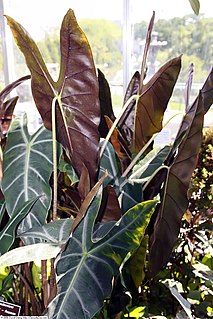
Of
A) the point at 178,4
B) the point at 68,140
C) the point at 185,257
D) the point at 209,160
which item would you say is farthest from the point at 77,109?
the point at 178,4

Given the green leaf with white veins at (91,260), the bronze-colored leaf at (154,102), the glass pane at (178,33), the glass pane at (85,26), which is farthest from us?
the glass pane at (85,26)

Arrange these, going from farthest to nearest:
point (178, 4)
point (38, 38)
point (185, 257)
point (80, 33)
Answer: point (38, 38) < point (178, 4) < point (185, 257) < point (80, 33)

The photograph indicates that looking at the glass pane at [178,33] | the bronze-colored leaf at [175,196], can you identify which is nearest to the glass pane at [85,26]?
the glass pane at [178,33]

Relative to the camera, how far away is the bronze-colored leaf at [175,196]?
27.3 inches

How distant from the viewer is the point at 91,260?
679 millimetres

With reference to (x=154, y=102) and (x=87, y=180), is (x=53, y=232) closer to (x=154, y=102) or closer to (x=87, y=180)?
(x=87, y=180)

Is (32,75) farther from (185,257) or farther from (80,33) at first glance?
(185,257)

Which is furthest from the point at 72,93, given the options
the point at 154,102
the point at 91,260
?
the point at 91,260

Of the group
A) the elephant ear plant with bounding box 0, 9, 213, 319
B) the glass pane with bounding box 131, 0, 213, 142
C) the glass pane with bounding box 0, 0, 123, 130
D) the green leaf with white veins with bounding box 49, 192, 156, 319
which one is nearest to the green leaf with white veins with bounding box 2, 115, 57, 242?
the elephant ear plant with bounding box 0, 9, 213, 319

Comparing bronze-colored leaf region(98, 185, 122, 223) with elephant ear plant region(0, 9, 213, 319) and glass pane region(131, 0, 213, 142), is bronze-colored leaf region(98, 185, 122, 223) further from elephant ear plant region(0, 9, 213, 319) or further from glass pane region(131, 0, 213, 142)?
glass pane region(131, 0, 213, 142)

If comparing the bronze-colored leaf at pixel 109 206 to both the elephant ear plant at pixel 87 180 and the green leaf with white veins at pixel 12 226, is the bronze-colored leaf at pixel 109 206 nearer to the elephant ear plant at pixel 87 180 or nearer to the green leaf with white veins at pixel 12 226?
the elephant ear plant at pixel 87 180

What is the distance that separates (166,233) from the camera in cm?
77

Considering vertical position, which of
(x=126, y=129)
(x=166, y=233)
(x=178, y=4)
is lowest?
(x=166, y=233)

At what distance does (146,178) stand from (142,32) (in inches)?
99.2
